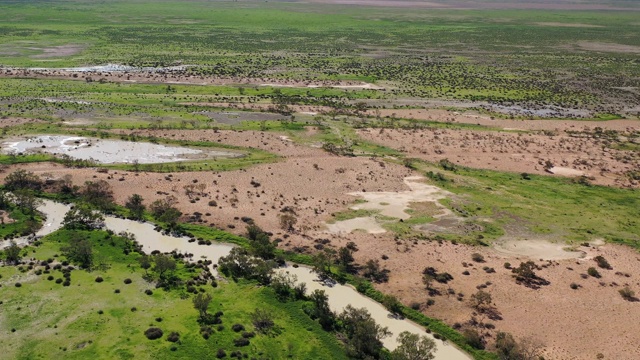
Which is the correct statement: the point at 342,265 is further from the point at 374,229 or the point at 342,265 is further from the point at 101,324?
the point at 101,324

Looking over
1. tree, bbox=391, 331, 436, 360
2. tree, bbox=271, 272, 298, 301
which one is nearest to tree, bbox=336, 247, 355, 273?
tree, bbox=271, 272, 298, 301

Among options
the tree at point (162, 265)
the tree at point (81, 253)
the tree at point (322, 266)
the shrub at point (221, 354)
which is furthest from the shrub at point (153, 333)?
the tree at point (322, 266)

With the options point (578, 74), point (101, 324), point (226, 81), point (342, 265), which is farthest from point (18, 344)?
point (578, 74)

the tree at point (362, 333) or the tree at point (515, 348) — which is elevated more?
the tree at point (362, 333)

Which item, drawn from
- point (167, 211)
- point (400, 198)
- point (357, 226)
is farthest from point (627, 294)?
point (167, 211)

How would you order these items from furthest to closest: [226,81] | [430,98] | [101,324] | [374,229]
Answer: [226,81] → [430,98] → [374,229] → [101,324]

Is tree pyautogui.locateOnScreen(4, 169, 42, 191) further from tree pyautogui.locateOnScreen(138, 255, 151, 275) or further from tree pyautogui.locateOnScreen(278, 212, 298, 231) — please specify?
tree pyautogui.locateOnScreen(278, 212, 298, 231)

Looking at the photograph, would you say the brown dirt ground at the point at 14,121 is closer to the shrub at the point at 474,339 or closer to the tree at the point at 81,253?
the tree at the point at 81,253
